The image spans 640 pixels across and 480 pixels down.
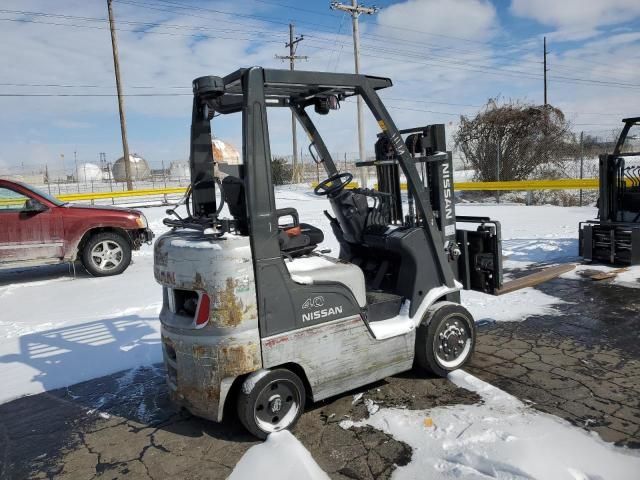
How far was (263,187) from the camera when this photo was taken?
11.3ft

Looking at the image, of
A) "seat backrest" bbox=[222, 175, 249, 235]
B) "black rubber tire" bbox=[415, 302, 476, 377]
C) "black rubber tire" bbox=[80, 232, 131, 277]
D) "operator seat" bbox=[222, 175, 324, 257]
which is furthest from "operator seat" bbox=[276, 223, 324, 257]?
"black rubber tire" bbox=[80, 232, 131, 277]

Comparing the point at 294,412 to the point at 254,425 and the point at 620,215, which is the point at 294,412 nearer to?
the point at 254,425

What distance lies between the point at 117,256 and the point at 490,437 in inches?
311

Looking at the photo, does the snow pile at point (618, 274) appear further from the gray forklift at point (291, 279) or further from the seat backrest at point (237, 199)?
the seat backrest at point (237, 199)

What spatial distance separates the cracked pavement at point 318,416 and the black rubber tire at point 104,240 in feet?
15.9

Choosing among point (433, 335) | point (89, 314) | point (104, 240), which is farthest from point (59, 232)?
point (433, 335)

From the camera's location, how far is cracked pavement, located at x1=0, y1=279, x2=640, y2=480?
3400 millimetres

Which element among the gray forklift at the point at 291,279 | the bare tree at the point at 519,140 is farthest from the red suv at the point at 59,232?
the bare tree at the point at 519,140

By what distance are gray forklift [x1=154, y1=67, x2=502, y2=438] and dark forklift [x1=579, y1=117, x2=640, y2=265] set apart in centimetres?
469

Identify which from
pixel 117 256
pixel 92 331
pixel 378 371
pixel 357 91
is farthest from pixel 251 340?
pixel 117 256

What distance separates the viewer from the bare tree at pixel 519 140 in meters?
21.9

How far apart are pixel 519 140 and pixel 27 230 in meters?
19.3

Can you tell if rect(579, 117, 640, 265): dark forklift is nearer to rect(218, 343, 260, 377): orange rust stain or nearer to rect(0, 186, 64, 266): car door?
Answer: rect(218, 343, 260, 377): orange rust stain

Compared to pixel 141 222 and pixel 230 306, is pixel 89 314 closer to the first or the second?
pixel 141 222
